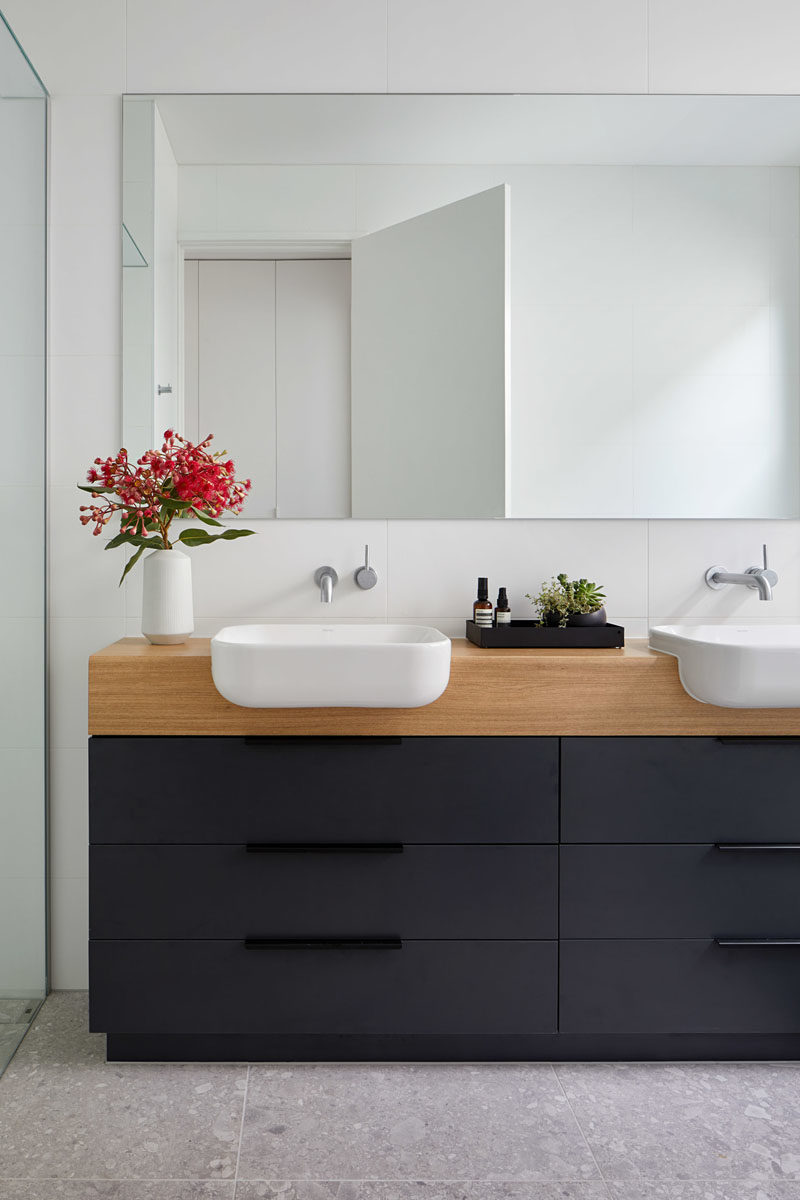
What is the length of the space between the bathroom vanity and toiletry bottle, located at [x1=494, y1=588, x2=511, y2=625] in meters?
0.25

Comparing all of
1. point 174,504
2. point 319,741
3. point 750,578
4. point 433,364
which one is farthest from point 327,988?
point 433,364

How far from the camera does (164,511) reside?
5.75 feet

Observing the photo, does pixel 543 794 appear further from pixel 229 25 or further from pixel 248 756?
pixel 229 25

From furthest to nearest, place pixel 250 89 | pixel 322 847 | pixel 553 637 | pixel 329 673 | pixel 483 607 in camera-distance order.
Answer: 1. pixel 250 89
2. pixel 483 607
3. pixel 553 637
4. pixel 322 847
5. pixel 329 673

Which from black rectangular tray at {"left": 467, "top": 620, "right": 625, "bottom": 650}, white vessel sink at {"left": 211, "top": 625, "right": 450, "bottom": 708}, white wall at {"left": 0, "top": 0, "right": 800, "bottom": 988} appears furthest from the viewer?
white wall at {"left": 0, "top": 0, "right": 800, "bottom": 988}

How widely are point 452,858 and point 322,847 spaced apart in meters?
0.26

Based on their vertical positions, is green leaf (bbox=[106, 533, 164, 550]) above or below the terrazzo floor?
above

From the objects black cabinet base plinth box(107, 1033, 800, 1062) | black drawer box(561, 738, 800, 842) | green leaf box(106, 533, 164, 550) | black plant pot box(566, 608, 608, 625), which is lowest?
black cabinet base plinth box(107, 1033, 800, 1062)

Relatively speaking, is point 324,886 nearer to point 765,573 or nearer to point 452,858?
point 452,858

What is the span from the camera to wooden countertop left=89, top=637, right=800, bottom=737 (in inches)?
61.7

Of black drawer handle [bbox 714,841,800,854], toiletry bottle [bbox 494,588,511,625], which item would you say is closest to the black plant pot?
toiletry bottle [bbox 494,588,511,625]

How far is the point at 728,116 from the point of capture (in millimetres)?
1987

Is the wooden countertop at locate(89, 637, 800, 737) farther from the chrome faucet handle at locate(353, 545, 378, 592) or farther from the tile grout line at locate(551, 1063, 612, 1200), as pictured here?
the tile grout line at locate(551, 1063, 612, 1200)

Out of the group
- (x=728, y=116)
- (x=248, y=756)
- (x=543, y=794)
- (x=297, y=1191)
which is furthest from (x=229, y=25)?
(x=297, y=1191)
